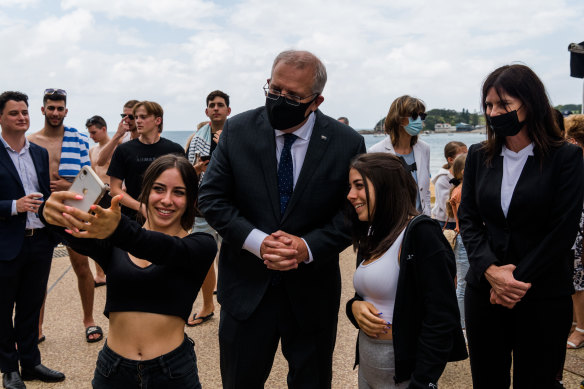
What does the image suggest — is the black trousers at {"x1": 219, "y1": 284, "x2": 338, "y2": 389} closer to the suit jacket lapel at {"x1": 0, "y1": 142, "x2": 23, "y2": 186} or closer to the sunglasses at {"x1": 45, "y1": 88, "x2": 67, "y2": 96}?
the suit jacket lapel at {"x1": 0, "y1": 142, "x2": 23, "y2": 186}

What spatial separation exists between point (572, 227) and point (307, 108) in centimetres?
149

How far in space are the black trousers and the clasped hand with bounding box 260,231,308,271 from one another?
9.8 inches

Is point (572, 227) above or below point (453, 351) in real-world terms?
above

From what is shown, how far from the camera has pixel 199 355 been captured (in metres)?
4.30

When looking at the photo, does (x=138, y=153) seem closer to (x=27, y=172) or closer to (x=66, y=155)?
(x=66, y=155)

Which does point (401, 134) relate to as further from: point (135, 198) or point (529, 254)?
point (135, 198)

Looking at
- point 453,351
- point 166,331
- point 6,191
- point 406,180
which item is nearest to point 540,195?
point 406,180

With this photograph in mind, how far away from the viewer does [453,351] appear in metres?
2.16

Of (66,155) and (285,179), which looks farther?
(66,155)

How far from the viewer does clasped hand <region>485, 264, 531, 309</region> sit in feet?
7.69

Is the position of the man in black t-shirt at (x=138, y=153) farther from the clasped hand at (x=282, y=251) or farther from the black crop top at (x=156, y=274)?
the clasped hand at (x=282, y=251)

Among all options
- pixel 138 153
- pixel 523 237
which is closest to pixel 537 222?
pixel 523 237

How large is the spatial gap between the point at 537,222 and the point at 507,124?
0.54 meters

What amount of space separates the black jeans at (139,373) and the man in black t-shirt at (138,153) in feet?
9.92
